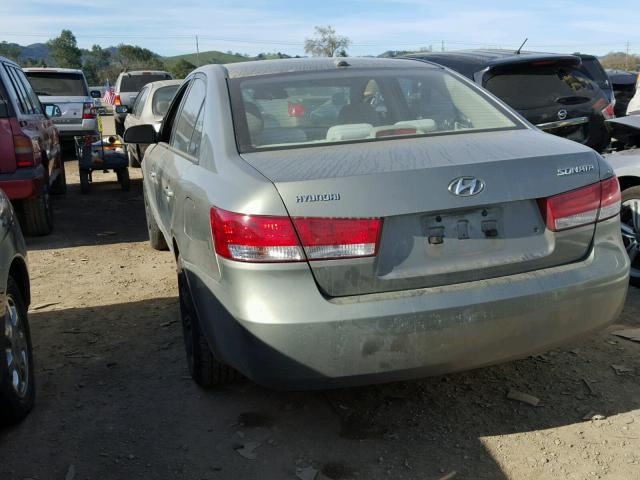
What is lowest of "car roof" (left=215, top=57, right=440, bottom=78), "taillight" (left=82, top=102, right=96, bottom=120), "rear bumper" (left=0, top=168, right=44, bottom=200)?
"rear bumper" (left=0, top=168, right=44, bottom=200)

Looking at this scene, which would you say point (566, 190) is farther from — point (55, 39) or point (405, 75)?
point (55, 39)

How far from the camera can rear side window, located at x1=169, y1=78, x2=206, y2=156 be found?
12.7 feet

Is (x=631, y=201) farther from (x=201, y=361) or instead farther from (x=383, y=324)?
(x=201, y=361)

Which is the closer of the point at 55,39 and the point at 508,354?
the point at 508,354

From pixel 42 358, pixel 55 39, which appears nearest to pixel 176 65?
pixel 55 39

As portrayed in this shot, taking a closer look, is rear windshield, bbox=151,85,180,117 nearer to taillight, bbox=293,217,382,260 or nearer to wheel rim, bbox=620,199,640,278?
wheel rim, bbox=620,199,640,278

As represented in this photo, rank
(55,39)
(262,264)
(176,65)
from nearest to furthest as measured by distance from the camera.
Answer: (262,264)
(176,65)
(55,39)

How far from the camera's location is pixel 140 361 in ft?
13.4

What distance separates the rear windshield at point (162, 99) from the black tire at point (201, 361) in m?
8.11

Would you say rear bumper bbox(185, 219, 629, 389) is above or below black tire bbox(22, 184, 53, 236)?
above

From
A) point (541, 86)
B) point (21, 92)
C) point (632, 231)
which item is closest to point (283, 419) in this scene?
point (632, 231)

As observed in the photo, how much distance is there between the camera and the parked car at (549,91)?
638cm

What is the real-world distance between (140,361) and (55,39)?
10488cm

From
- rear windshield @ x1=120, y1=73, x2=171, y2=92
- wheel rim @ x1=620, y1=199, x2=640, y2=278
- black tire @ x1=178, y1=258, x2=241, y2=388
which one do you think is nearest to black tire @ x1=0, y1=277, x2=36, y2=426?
black tire @ x1=178, y1=258, x2=241, y2=388
